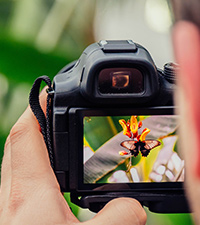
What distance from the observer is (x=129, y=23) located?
1.48 meters

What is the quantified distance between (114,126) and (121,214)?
132 mm

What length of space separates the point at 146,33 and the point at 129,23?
0.22ft

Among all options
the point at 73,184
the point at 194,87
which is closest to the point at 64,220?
the point at 73,184

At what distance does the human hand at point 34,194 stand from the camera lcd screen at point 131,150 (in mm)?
51

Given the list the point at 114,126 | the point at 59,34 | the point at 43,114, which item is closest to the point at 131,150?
the point at 114,126

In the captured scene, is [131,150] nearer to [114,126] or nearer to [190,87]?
[114,126]

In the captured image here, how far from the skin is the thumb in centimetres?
31

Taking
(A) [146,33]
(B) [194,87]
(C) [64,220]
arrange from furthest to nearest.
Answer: (A) [146,33] < (C) [64,220] < (B) [194,87]

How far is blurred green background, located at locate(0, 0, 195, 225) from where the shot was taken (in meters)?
1.45

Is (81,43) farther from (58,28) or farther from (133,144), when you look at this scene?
(133,144)

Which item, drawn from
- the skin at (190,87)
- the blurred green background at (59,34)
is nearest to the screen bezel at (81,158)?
the skin at (190,87)

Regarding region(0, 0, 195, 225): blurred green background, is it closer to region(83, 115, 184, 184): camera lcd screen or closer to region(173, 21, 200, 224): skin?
region(83, 115, 184, 184): camera lcd screen

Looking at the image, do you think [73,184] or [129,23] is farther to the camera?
[129,23]

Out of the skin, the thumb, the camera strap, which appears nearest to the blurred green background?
the camera strap
